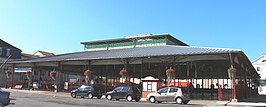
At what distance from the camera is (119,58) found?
108 feet

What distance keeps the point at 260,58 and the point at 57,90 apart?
66.8 meters

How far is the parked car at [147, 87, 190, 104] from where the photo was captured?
78.5ft

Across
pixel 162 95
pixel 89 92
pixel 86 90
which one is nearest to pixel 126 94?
pixel 162 95

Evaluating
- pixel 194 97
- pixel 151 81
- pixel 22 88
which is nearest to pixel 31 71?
pixel 22 88

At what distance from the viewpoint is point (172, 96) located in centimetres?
2430

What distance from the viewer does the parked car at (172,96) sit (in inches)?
942

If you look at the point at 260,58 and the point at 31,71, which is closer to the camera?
the point at 31,71

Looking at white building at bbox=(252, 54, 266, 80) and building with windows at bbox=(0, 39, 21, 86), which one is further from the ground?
building with windows at bbox=(0, 39, 21, 86)

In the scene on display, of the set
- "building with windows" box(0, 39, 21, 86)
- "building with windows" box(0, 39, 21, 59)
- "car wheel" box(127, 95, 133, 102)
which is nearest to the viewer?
"car wheel" box(127, 95, 133, 102)

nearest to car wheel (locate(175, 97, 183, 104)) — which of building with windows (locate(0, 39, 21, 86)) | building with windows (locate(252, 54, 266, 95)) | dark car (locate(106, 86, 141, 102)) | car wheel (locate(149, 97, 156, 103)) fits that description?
car wheel (locate(149, 97, 156, 103))

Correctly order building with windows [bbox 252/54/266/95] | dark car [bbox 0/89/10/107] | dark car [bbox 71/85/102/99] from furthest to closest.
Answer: building with windows [bbox 252/54/266/95]
dark car [bbox 71/85/102/99]
dark car [bbox 0/89/10/107]

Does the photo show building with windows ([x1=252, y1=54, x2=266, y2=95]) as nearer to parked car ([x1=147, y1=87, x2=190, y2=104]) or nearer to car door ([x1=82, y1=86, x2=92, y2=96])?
car door ([x1=82, y1=86, x2=92, y2=96])

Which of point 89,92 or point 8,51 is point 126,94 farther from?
point 8,51

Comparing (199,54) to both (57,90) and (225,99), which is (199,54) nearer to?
(225,99)
